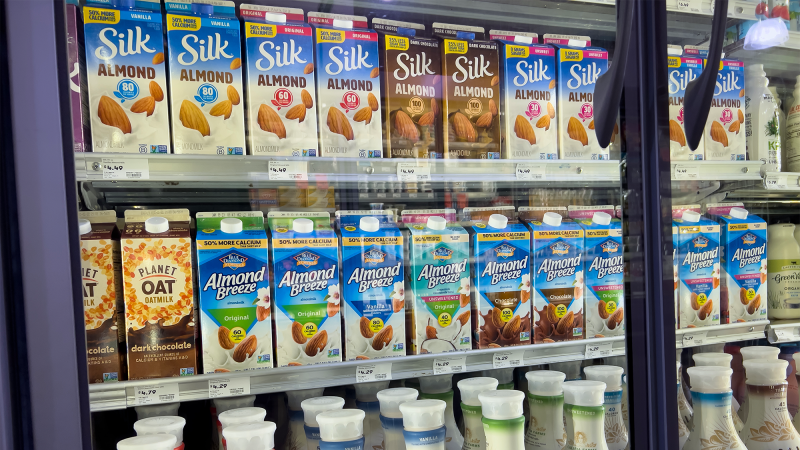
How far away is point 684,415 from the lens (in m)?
1.55

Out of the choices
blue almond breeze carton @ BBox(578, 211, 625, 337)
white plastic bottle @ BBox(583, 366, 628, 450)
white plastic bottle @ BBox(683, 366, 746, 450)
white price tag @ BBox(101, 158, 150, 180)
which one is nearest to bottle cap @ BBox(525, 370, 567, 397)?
white plastic bottle @ BBox(583, 366, 628, 450)

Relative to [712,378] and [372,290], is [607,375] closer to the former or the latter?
[712,378]

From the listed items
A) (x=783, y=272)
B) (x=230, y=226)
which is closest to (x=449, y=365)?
(x=230, y=226)

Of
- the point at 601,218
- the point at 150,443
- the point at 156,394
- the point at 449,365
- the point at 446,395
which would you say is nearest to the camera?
the point at 150,443

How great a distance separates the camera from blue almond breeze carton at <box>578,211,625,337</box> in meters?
1.52

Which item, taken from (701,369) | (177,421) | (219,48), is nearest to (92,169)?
(219,48)

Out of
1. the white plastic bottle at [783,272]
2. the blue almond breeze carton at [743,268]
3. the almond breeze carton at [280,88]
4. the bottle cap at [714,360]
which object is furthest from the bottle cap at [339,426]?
the white plastic bottle at [783,272]

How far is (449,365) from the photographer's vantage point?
1.32m

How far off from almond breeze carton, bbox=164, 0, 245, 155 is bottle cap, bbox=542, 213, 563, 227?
0.84m

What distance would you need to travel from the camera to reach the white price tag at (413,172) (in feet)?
4.25

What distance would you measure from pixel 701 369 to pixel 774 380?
22cm

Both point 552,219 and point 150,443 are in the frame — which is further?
point 552,219

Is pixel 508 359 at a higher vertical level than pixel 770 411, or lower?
higher

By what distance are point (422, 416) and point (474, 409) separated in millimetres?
211
